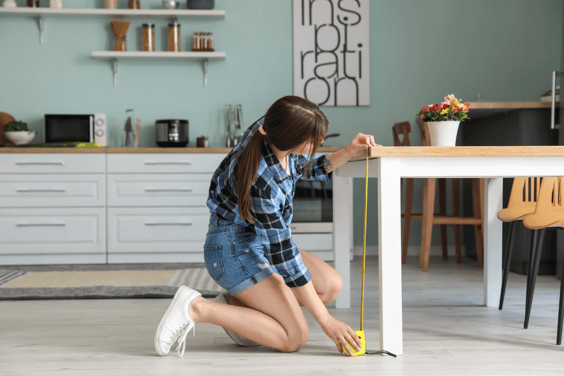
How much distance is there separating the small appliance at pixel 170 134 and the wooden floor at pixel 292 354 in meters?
1.64

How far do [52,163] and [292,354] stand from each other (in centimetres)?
258

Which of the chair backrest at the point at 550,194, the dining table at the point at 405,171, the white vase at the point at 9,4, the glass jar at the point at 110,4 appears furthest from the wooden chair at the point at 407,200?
the white vase at the point at 9,4

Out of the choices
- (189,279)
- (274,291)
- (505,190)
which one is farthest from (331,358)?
(505,190)

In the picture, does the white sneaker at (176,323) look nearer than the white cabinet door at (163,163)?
Yes

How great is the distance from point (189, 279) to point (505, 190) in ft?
6.45

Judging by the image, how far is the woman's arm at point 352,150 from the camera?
1.62m

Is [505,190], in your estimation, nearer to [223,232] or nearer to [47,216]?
[223,232]

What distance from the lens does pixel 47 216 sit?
362 centimetres

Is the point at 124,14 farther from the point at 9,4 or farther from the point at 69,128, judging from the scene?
the point at 69,128

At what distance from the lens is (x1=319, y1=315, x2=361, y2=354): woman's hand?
1516mm

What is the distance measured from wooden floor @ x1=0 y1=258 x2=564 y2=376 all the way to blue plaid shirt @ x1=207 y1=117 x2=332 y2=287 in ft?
1.02

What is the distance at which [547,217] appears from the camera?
190 cm

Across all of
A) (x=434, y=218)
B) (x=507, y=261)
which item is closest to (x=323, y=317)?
(x=507, y=261)

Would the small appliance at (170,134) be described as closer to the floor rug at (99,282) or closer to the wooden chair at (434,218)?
the floor rug at (99,282)
